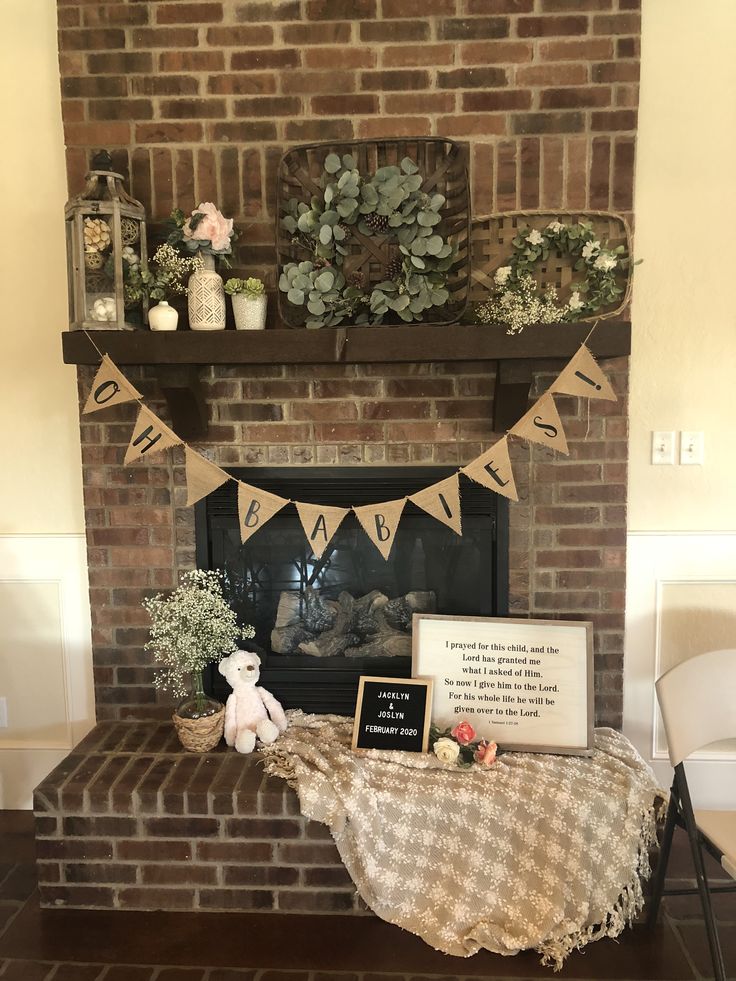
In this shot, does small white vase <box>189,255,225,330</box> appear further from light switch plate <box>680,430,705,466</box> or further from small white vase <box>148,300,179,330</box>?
light switch plate <box>680,430,705,466</box>

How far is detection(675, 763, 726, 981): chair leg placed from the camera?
177 cm

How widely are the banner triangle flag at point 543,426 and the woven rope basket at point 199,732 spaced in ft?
4.25

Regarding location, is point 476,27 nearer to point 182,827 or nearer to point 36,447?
point 36,447

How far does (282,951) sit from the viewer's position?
2010 mm

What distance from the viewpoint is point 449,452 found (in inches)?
96.5

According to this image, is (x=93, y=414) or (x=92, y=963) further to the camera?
(x=93, y=414)

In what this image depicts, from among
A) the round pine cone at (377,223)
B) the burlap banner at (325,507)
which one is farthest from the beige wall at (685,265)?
the round pine cone at (377,223)

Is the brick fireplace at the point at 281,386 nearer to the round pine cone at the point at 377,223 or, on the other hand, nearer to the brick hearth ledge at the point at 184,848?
the brick hearth ledge at the point at 184,848

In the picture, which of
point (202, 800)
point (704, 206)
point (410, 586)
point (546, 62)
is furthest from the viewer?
point (410, 586)

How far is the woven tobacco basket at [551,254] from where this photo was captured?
2320 millimetres

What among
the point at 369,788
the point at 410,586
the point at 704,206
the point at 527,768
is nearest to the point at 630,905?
the point at 527,768

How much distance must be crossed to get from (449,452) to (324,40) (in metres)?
1.32

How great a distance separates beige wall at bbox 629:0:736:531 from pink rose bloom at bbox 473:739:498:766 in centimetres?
90

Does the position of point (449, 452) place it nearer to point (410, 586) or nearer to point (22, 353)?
point (410, 586)
